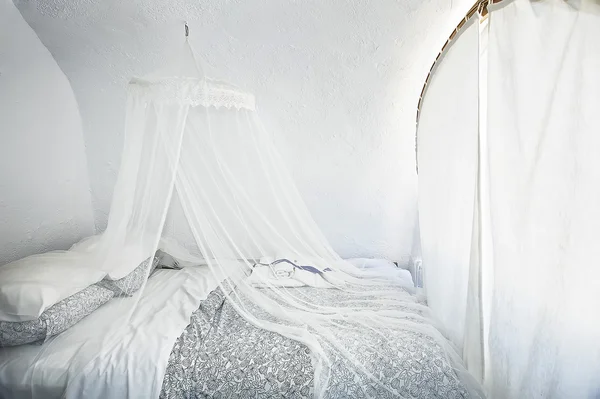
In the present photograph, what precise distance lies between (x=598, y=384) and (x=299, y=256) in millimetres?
1660

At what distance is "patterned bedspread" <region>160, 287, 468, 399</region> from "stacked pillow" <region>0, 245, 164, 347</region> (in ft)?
1.94

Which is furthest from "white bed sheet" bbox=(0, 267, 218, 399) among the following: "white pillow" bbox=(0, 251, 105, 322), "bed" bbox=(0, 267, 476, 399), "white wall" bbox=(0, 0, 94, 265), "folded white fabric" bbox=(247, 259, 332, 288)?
"white wall" bbox=(0, 0, 94, 265)

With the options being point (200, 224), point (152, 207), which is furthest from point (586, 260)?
point (152, 207)

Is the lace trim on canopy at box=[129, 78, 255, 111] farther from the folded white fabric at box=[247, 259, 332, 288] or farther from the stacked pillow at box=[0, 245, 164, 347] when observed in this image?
the folded white fabric at box=[247, 259, 332, 288]

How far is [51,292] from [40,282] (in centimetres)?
8

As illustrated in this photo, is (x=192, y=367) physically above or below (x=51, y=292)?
below

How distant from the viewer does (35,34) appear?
93.5 inches

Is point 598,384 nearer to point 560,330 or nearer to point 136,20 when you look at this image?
point 560,330

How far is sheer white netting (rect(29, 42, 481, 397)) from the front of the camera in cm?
180

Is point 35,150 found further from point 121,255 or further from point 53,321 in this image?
point 53,321

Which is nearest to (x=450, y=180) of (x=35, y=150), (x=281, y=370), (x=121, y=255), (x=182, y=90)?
(x=281, y=370)

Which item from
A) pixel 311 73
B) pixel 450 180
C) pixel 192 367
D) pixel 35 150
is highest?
pixel 311 73

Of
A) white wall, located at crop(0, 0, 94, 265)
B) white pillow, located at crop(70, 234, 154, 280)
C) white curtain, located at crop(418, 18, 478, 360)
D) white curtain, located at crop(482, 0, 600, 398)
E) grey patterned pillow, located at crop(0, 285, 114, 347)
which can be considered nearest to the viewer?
white curtain, located at crop(482, 0, 600, 398)

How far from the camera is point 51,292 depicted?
68.7 inches
